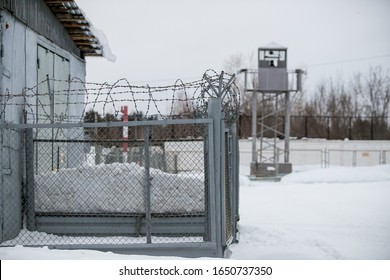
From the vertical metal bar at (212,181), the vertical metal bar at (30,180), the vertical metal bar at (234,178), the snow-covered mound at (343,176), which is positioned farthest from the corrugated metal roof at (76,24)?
the snow-covered mound at (343,176)

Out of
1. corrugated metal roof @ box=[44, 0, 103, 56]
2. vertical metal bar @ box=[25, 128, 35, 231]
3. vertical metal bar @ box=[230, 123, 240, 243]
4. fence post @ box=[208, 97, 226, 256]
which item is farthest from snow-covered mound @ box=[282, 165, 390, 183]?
fence post @ box=[208, 97, 226, 256]

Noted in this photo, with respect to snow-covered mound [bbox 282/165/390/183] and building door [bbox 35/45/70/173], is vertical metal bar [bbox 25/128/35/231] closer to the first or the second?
building door [bbox 35/45/70/173]

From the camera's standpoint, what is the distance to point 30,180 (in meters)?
8.00

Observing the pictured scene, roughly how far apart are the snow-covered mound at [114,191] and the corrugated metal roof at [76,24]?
13.4 feet

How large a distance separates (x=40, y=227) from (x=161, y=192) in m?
1.99

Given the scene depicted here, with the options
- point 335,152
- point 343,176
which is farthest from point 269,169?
point 335,152

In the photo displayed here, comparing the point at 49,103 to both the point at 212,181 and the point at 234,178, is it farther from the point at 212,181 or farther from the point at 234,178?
the point at 212,181

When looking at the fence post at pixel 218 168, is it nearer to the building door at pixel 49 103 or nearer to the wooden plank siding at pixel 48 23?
the building door at pixel 49 103

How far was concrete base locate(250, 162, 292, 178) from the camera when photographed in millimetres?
22625

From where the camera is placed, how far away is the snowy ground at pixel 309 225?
7289 millimetres

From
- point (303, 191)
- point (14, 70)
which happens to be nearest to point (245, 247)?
point (14, 70)

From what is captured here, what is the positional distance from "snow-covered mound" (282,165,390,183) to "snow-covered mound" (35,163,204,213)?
1270 cm

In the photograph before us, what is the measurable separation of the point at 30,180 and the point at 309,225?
538 cm
